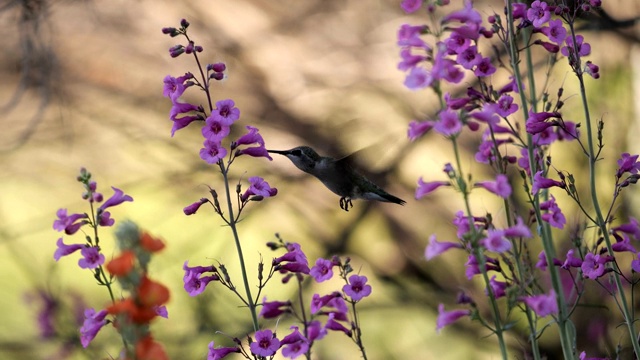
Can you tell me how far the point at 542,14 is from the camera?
1695 mm

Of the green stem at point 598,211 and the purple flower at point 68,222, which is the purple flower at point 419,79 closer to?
the green stem at point 598,211

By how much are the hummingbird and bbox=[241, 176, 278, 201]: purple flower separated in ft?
1.44

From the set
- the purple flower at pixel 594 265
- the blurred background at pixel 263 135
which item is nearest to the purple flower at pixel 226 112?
the purple flower at pixel 594 265

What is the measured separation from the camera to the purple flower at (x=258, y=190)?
162cm

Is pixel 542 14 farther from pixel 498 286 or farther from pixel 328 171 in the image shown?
pixel 328 171

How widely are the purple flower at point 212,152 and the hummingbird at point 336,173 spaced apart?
564 mm

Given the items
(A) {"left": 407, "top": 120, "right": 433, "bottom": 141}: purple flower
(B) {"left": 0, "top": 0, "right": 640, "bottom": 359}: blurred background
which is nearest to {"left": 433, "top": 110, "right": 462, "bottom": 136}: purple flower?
→ (A) {"left": 407, "top": 120, "right": 433, "bottom": 141}: purple flower

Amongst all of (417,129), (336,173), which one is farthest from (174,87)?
(336,173)

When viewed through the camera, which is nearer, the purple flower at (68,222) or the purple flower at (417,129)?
the purple flower at (417,129)

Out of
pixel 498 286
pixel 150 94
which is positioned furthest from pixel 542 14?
pixel 150 94

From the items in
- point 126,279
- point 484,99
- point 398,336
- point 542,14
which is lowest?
point 126,279

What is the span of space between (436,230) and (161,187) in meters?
1.31

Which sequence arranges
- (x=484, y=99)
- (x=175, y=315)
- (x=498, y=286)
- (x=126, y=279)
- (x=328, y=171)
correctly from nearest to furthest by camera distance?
1. (x=126, y=279)
2. (x=484, y=99)
3. (x=498, y=286)
4. (x=328, y=171)
5. (x=175, y=315)

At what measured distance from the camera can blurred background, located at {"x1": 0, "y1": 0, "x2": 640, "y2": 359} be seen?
3.76 meters
